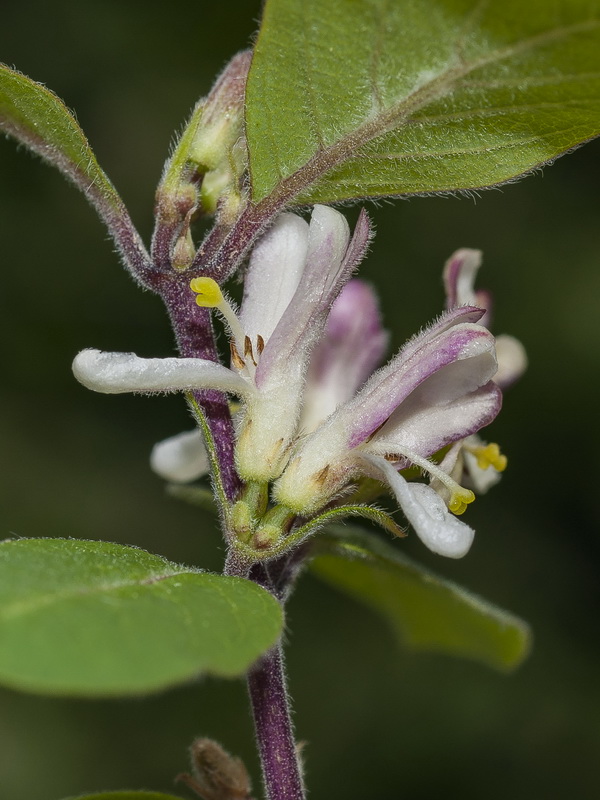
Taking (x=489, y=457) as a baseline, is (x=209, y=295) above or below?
above

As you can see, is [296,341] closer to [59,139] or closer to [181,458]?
[59,139]

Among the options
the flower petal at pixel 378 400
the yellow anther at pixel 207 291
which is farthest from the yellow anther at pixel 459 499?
the yellow anther at pixel 207 291

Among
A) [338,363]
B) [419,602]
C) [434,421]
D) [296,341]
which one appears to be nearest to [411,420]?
[434,421]

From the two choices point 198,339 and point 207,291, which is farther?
point 198,339

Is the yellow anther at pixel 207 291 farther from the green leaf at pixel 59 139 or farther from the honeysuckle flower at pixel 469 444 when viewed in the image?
the honeysuckle flower at pixel 469 444

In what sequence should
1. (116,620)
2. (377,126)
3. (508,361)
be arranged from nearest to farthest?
(116,620), (377,126), (508,361)

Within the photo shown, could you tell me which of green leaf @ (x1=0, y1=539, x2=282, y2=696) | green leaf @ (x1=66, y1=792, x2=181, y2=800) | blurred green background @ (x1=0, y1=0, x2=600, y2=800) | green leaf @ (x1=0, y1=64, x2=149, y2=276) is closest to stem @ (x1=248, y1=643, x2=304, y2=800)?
green leaf @ (x1=66, y1=792, x2=181, y2=800)

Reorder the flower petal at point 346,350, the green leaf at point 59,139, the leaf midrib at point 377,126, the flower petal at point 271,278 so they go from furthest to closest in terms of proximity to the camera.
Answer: the flower petal at point 346,350
the flower petal at point 271,278
the green leaf at point 59,139
the leaf midrib at point 377,126

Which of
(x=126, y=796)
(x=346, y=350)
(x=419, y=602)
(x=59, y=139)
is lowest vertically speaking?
(x=126, y=796)
